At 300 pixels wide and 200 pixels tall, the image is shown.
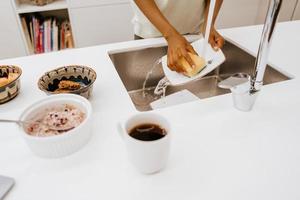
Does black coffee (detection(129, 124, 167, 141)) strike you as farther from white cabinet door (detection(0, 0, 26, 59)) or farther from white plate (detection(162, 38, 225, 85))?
white cabinet door (detection(0, 0, 26, 59))

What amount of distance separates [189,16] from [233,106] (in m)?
0.68

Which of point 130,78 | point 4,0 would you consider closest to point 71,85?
point 130,78

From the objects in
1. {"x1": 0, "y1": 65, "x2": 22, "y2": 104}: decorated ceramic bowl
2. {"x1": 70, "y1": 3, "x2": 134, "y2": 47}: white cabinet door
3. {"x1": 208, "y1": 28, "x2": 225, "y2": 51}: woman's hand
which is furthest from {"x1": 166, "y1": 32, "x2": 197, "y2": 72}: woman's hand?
{"x1": 70, "y1": 3, "x2": 134, "y2": 47}: white cabinet door

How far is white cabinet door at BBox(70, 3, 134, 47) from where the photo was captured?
1977 mm

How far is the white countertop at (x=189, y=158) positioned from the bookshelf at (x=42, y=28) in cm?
138

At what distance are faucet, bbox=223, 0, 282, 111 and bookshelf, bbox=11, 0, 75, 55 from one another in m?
1.69

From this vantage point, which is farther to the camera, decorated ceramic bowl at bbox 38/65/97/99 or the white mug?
decorated ceramic bowl at bbox 38/65/97/99

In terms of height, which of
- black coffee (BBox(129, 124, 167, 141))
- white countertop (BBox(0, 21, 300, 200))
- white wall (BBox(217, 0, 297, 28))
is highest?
black coffee (BBox(129, 124, 167, 141))

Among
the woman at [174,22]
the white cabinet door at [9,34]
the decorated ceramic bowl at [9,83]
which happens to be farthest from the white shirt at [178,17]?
the white cabinet door at [9,34]

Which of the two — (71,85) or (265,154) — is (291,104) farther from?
(71,85)

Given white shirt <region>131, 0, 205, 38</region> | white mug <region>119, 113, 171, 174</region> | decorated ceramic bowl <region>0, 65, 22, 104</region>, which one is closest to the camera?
white mug <region>119, 113, 171, 174</region>

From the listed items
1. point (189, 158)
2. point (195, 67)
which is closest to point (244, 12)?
A: point (195, 67)

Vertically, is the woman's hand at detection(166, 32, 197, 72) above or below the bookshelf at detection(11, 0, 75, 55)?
above

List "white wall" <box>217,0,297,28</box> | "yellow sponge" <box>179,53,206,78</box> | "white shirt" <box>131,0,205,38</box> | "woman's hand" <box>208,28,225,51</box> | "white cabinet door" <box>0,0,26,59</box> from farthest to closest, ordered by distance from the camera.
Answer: "white wall" <box>217,0,297,28</box> < "white cabinet door" <box>0,0,26,59</box> < "white shirt" <box>131,0,205,38</box> < "woman's hand" <box>208,28,225,51</box> < "yellow sponge" <box>179,53,206,78</box>
